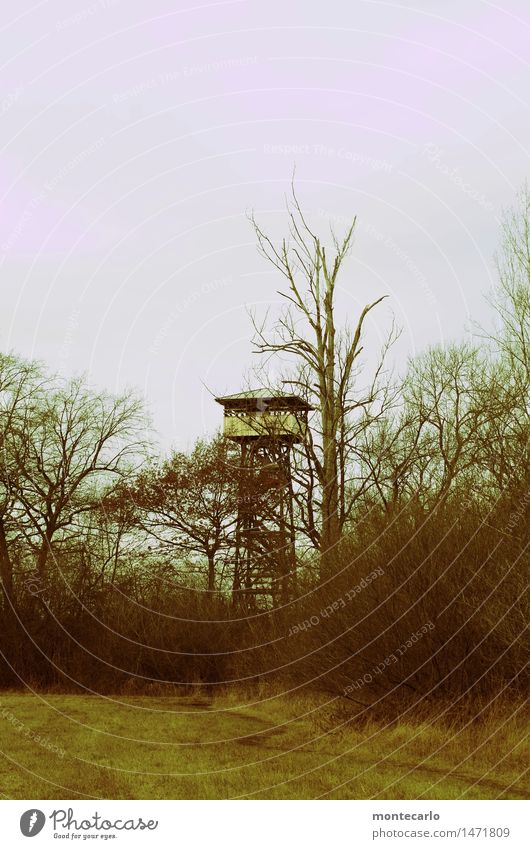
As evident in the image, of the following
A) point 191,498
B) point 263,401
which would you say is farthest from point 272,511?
point 191,498

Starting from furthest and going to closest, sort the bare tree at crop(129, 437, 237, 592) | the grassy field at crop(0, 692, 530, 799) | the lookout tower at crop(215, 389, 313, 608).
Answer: the bare tree at crop(129, 437, 237, 592)
the lookout tower at crop(215, 389, 313, 608)
the grassy field at crop(0, 692, 530, 799)

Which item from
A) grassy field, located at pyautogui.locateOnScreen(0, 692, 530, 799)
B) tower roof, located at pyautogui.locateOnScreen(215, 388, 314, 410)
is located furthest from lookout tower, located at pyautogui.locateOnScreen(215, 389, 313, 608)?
grassy field, located at pyautogui.locateOnScreen(0, 692, 530, 799)

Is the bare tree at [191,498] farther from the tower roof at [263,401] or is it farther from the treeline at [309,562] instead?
the tower roof at [263,401]

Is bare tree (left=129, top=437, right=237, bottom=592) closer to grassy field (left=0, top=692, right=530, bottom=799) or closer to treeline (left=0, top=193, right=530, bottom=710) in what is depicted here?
treeline (left=0, top=193, right=530, bottom=710)

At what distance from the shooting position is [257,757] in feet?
38.4

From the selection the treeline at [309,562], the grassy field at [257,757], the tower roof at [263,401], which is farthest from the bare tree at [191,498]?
the grassy field at [257,757]

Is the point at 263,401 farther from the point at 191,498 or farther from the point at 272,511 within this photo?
the point at 191,498

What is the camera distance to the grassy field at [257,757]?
31.5 ft

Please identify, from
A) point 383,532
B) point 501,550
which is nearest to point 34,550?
point 383,532

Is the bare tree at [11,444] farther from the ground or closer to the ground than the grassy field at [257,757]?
farther from the ground

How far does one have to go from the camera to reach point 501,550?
12281 millimetres

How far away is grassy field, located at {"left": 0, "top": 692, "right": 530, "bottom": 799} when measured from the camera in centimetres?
961
